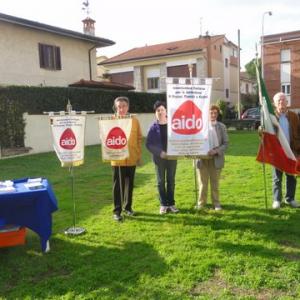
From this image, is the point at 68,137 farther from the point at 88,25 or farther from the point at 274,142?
the point at 88,25

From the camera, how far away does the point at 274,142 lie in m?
6.36

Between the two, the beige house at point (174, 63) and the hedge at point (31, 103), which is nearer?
the hedge at point (31, 103)

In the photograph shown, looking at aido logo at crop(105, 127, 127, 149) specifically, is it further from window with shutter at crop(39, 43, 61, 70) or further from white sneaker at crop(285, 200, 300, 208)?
window with shutter at crop(39, 43, 61, 70)

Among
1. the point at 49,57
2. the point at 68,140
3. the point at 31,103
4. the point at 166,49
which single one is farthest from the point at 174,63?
the point at 68,140

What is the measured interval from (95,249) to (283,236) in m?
2.42

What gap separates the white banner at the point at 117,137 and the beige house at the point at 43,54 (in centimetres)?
1439

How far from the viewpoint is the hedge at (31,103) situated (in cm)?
1408

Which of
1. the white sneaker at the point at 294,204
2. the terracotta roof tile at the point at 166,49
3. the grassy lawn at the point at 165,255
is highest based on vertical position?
the terracotta roof tile at the point at 166,49

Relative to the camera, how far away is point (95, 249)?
5.02 m

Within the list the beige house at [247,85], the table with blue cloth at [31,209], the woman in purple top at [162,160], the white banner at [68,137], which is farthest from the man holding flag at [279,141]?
the beige house at [247,85]

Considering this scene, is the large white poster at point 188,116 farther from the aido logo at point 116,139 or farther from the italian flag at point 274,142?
the italian flag at point 274,142

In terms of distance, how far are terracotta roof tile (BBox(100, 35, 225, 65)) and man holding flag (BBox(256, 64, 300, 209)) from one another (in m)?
30.9

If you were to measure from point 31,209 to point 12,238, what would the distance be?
0.42m

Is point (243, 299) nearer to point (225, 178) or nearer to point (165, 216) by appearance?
point (165, 216)
